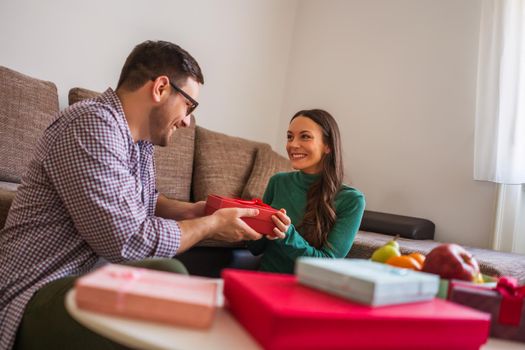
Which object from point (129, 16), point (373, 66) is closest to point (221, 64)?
point (129, 16)

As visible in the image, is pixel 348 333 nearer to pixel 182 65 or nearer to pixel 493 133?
pixel 182 65

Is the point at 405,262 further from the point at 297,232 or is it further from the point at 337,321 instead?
→ the point at 297,232

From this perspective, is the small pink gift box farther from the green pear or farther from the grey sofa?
the grey sofa

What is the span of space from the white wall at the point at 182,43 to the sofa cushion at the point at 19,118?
33 centimetres

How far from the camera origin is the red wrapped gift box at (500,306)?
819 millimetres

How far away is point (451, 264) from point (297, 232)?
0.89 metres

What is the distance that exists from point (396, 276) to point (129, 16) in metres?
2.56

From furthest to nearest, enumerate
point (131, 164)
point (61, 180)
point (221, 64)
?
1. point (221, 64)
2. point (131, 164)
3. point (61, 180)

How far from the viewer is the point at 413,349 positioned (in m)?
0.58

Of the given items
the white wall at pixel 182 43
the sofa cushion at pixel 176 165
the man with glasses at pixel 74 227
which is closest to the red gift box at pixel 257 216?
the man with glasses at pixel 74 227

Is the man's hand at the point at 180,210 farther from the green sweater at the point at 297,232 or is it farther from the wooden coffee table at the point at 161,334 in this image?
the wooden coffee table at the point at 161,334

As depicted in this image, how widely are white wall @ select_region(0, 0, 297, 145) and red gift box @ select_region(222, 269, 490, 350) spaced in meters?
2.23

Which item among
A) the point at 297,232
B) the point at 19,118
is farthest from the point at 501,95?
the point at 19,118

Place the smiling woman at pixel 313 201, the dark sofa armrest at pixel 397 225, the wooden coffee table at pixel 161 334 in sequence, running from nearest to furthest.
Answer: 1. the wooden coffee table at pixel 161 334
2. the smiling woman at pixel 313 201
3. the dark sofa armrest at pixel 397 225
